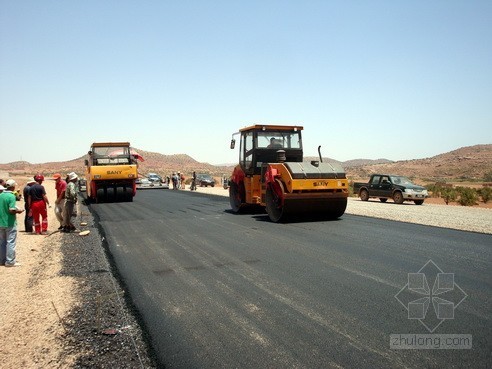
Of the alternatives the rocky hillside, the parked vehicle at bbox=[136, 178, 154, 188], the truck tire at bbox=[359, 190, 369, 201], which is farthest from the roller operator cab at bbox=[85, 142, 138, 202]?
the rocky hillside

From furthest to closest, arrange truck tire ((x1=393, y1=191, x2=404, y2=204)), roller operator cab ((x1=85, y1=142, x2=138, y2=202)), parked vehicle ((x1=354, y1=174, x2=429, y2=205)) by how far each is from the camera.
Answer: roller operator cab ((x1=85, y1=142, x2=138, y2=202))
truck tire ((x1=393, y1=191, x2=404, y2=204))
parked vehicle ((x1=354, y1=174, x2=429, y2=205))

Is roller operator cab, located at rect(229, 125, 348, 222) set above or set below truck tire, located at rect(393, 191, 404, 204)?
above

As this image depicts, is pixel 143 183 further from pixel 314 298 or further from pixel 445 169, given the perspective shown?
pixel 445 169

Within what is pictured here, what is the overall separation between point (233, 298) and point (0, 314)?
3.07 m

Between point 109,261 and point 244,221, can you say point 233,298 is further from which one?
point 244,221

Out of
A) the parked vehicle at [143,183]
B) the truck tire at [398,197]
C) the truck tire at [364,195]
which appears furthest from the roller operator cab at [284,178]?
the parked vehicle at [143,183]

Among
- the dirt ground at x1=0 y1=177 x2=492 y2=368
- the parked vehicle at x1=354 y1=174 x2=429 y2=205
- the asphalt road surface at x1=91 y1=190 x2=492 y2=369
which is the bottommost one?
the dirt ground at x1=0 y1=177 x2=492 y2=368

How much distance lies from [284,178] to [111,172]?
1332cm

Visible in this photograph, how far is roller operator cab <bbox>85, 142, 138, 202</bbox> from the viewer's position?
2256cm

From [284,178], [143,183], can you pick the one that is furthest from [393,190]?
[143,183]

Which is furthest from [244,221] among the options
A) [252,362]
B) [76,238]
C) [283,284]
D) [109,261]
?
[252,362]

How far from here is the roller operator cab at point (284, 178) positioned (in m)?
12.4

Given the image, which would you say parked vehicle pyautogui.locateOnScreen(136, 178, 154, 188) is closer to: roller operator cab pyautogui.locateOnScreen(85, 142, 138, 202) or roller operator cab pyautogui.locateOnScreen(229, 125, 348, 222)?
roller operator cab pyautogui.locateOnScreen(85, 142, 138, 202)

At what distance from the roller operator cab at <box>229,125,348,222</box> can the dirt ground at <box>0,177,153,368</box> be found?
6095 mm
